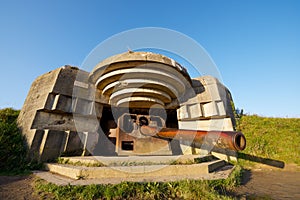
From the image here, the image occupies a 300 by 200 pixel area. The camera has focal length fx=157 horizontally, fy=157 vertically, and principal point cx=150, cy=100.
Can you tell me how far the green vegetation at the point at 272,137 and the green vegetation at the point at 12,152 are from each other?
701 cm

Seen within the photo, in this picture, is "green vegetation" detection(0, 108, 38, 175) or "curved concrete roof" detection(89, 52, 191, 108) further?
"curved concrete roof" detection(89, 52, 191, 108)

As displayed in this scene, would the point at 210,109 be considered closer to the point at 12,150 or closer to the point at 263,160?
the point at 263,160

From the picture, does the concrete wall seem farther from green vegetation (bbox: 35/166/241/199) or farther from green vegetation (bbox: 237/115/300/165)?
green vegetation (bbox: 35/166/241/199)

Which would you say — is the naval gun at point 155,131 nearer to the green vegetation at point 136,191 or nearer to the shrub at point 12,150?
the green vegetation at point 136,191

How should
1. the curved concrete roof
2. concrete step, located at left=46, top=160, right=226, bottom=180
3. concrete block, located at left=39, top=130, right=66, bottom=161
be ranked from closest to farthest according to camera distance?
concrete step, located at left=46, top=160, right=226, bottom=180, concrete block, located at left=39, top=130, right=66, bottom=161, the curved concrete roof

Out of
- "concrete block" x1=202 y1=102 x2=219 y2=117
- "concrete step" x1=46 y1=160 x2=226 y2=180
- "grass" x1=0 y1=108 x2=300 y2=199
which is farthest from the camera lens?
"concrete block" x1=202 y1=102 x2=219 y2=117

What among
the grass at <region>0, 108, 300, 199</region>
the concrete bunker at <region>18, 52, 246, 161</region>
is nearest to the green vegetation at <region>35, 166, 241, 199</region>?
the grass at <region>0, 108, 300, 199</region>

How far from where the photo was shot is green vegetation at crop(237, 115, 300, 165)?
540cm

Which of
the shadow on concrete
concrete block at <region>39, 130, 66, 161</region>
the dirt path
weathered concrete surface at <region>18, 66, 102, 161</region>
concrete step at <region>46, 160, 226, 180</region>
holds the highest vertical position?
weathered concrete surface at <region>18, 66, 102, 161</region>

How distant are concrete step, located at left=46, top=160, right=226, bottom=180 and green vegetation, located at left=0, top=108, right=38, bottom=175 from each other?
1072mm

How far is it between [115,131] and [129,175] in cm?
329

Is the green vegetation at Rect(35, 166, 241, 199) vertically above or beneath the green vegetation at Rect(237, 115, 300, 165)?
beneath

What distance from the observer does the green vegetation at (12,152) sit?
400 cm

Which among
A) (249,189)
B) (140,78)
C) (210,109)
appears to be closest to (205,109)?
(210,109)
